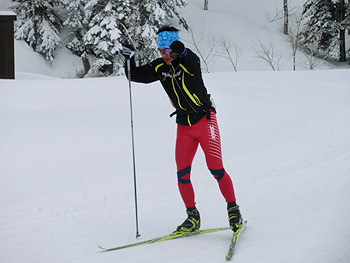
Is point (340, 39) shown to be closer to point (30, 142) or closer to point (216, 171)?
point (30, 142)

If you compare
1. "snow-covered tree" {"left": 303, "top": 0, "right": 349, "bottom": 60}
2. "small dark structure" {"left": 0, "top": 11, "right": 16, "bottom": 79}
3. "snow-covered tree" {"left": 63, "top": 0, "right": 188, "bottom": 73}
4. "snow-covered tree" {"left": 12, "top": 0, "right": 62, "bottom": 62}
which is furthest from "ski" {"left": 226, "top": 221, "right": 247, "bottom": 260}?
"snow-covered tree" {"left": 303, "top": 0, "right": 349, "bottom": 60}

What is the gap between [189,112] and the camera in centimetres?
409

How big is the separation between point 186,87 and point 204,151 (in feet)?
2.00

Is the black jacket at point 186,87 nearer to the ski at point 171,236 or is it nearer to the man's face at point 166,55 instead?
the man's face at point 166,55

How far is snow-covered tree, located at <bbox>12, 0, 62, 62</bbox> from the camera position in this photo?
24734 millimetres

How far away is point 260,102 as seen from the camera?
11.8m

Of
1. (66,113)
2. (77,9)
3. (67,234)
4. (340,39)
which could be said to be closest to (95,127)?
(66,113)

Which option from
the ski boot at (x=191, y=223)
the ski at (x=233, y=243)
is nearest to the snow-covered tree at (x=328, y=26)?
the ski boot at (x=191, y=223)

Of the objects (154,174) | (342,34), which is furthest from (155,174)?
(342,34)

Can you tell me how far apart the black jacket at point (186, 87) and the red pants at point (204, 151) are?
3.3 inches

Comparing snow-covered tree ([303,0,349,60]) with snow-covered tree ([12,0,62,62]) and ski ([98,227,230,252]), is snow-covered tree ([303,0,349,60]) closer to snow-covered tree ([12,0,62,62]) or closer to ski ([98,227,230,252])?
snow-covered tree ([12,0,62,62])

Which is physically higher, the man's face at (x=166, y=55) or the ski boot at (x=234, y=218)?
the man's face at (x=166, y=55)

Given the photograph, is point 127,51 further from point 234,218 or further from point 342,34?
point 342,34

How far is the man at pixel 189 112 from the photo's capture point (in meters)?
3.96
